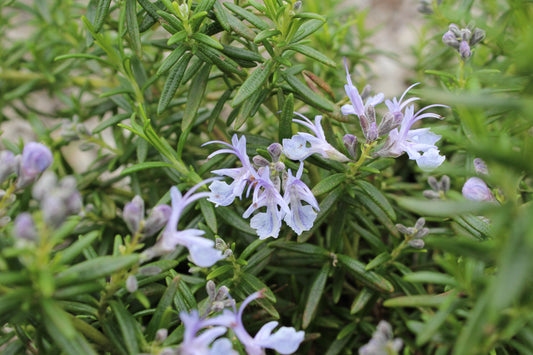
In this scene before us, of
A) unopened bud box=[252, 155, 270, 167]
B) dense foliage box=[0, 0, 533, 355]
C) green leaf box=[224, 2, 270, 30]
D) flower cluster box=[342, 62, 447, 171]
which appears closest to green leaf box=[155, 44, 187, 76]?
dense foliage box=[0, 0, 533, 355]

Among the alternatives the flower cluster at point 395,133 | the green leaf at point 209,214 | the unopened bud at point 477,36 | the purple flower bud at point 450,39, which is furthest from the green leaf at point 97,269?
the unopened bud at point 477,36

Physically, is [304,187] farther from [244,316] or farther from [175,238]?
[244,316]

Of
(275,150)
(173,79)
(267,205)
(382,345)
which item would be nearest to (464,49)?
(275,150)

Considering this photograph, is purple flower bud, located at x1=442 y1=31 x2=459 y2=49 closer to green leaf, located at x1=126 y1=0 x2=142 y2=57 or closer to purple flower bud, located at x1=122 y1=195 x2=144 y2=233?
green leaf, located at x1=126 y1=0 x2=142 y2=57

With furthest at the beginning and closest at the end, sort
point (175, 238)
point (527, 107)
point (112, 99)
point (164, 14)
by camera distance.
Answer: point (112, 99) < point (164, 14) < point (175, 238) < point (527, 107)

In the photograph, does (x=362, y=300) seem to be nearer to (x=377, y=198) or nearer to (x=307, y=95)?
A: (x=377, y=198)

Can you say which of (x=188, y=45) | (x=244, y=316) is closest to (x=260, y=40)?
(x=188, y=45)

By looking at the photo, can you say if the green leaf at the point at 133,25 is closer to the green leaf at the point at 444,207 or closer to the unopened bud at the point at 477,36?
the green leaf at the point at 444,207
